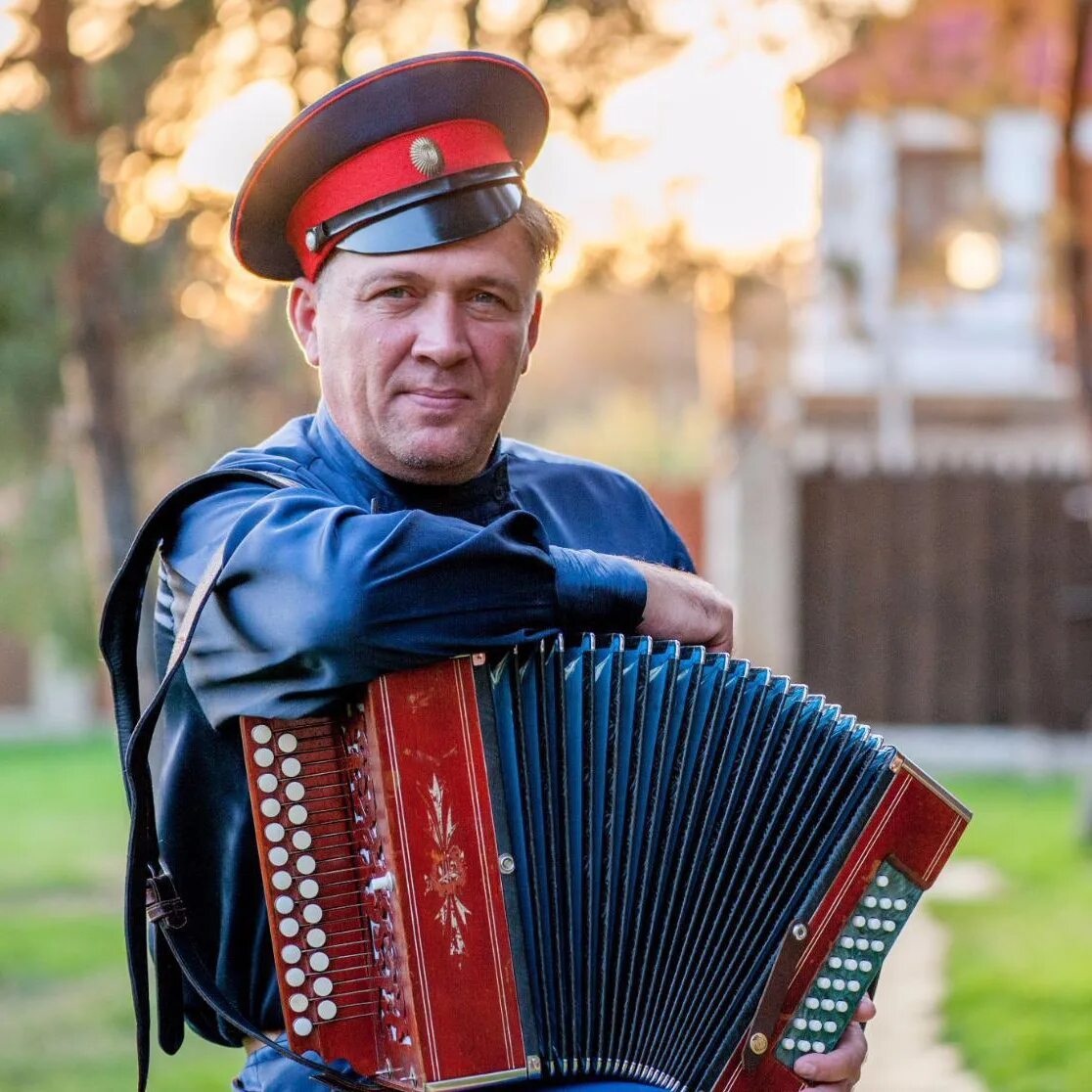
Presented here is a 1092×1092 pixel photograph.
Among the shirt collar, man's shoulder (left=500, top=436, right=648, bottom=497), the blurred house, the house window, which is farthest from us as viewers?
the house window

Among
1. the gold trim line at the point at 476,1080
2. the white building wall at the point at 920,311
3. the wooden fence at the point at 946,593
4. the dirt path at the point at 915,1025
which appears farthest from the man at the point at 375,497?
the white building wall at the point at 920,311

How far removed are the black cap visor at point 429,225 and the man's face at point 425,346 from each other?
1cm

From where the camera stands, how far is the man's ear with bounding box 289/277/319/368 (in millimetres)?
2709

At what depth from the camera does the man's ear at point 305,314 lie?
271 cm

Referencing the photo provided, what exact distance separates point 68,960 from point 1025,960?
3670 mm

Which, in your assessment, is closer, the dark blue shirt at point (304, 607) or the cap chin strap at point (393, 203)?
the dark blue shirt at point (304, 607)

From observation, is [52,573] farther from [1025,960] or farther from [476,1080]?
[476,1080]

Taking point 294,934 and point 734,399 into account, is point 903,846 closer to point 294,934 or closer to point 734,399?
point 294,934

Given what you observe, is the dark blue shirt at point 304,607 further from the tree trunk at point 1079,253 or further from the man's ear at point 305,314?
the tree trunk at point 1079,253

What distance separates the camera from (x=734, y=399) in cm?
1555

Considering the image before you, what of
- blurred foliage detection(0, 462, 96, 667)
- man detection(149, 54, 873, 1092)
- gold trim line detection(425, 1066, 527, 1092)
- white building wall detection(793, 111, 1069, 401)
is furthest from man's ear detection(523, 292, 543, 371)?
white building wall detection(793, 111, 1069, 401)

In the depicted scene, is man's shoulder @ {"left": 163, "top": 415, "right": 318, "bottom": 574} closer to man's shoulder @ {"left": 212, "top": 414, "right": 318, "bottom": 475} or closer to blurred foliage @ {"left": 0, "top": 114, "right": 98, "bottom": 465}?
man's shoulder @ {"left": 212, "top": 414, "right": 318, "bottom": 475}

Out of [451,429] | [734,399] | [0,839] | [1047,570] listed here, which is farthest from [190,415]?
[451,429]

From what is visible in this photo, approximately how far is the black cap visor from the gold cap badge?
4 centimetres
